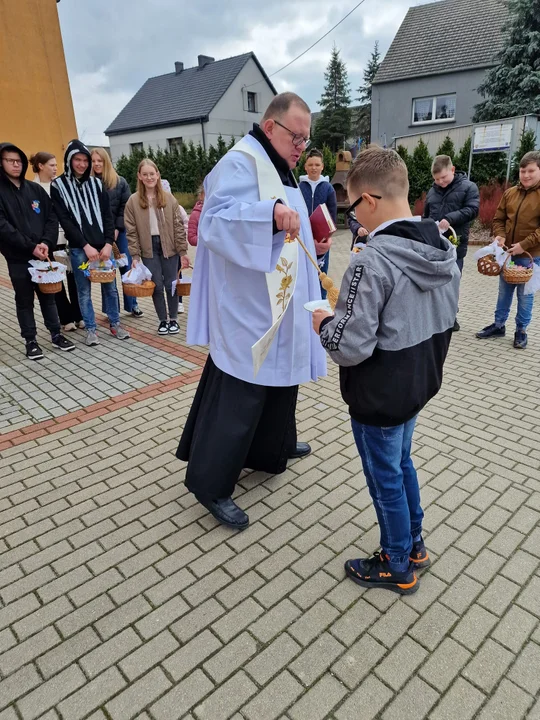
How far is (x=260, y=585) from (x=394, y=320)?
4.38 ft

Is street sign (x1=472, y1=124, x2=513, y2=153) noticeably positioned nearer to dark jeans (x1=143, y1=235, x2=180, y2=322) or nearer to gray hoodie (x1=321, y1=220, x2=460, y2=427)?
dark jeans (x1=143, y1=235, x2=180, y2=322)

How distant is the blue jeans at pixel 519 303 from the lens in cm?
507

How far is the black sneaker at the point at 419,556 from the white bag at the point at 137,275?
4047mm

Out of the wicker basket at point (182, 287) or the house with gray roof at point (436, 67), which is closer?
the wicker basket at point (182, 287)

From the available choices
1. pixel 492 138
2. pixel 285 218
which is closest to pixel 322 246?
pixel 285 218

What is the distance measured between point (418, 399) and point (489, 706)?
106 cm

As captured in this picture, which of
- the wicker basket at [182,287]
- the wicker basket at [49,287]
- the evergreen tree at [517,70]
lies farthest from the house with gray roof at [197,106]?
the wicker basket at [49,287]

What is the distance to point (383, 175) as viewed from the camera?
1729mm

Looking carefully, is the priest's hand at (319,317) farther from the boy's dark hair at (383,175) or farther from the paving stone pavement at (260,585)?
the paving stone pavement at (260,585)

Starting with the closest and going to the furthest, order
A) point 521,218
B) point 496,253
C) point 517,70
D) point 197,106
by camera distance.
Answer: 1. point 521,218
2. point 496,253
3. point 517,70
4. point 197,106

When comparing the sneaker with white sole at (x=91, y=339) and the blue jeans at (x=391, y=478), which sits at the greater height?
the blue jeans at (x=391, y=478)

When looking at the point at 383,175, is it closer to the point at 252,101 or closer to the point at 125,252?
the point at 125,252

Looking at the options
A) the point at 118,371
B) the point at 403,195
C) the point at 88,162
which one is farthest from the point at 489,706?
the point at 88,162

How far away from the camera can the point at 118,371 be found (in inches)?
186
